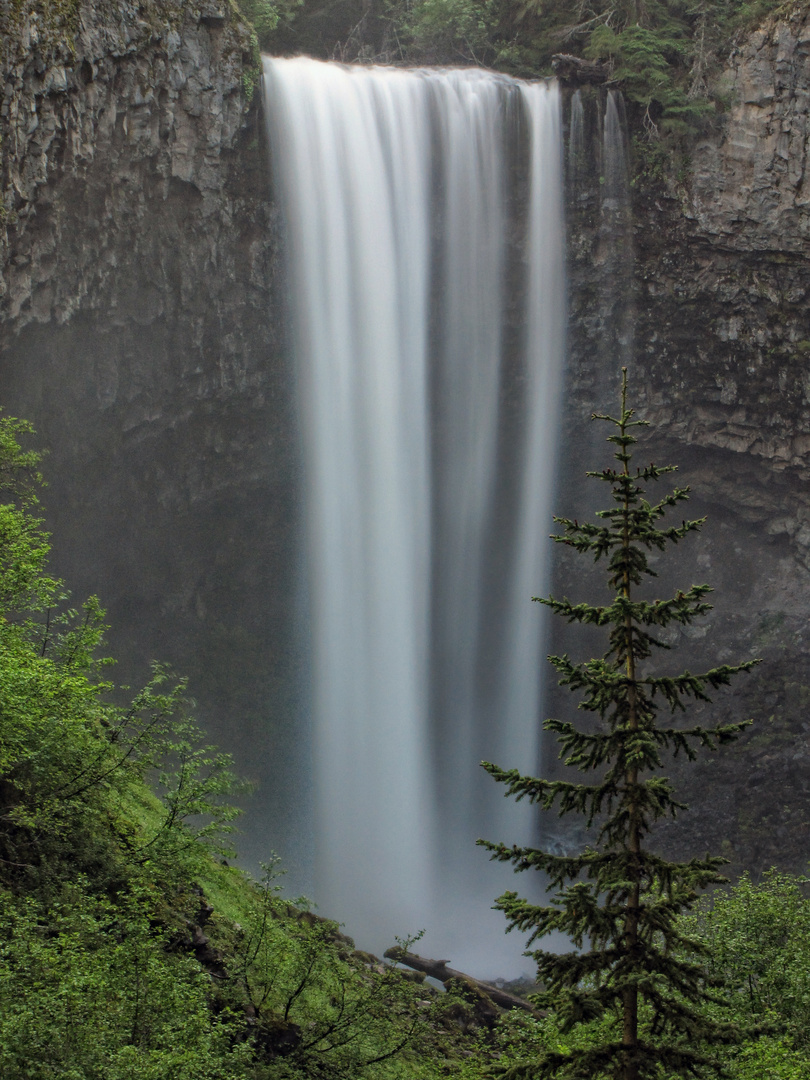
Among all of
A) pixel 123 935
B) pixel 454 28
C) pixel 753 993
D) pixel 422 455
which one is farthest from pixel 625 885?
pixel 454 28

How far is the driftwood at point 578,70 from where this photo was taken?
25453 mm

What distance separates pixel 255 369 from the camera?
2511cm

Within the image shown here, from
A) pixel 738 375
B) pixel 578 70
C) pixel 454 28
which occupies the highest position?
pixel 454 28

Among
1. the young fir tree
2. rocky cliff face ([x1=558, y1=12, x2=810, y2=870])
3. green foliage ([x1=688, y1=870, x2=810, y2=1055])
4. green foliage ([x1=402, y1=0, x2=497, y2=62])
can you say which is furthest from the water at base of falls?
the young fir tree

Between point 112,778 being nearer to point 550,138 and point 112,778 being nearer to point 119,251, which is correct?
point 119,251

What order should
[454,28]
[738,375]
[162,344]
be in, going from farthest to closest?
[454,28] < [738,375] < [162,344]

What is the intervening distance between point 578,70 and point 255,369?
1241 cm

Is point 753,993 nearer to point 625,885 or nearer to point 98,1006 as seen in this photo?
point 625,885

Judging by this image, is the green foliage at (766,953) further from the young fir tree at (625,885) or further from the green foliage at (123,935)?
the young fir tree at (625,885)

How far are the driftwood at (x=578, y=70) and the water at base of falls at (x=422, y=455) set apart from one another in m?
0.57

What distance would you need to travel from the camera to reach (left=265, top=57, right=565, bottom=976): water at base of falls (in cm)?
2458

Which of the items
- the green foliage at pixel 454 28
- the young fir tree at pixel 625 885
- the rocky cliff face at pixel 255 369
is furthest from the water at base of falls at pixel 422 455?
the young fir tree at pixel 625 885

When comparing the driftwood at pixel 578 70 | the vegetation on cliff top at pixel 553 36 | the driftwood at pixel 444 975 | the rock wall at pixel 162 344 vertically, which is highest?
the vegetation on cliff top at pixel 553 36

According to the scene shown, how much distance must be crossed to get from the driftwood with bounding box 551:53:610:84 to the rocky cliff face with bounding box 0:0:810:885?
4.41 feet
